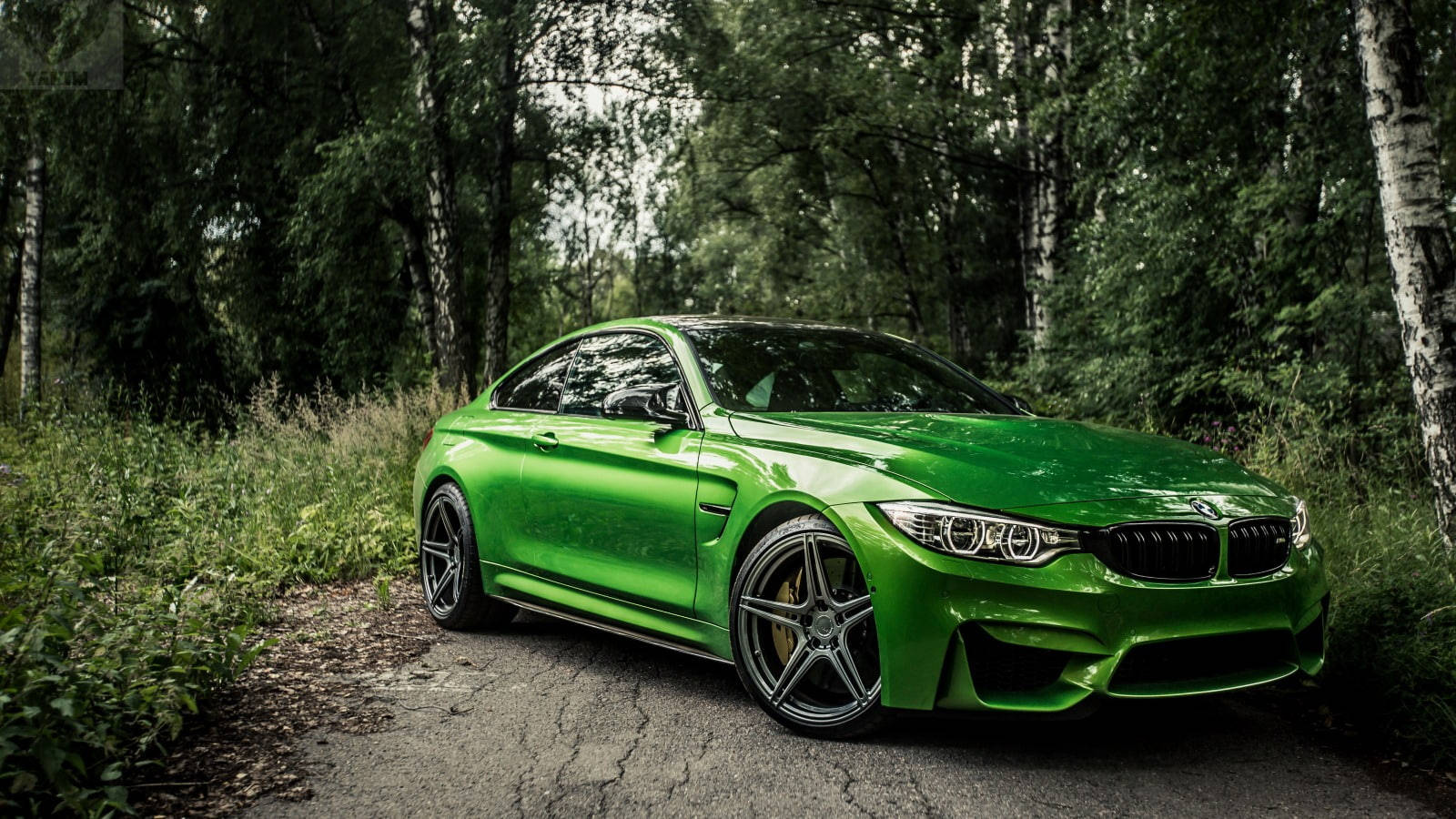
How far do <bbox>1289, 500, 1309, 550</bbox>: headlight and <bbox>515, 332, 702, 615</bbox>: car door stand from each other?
2179 mm

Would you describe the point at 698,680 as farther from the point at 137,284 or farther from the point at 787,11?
the point at 137,284

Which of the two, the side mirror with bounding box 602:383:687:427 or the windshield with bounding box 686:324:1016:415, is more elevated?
the windshield with bounding box 686:324:1016:415

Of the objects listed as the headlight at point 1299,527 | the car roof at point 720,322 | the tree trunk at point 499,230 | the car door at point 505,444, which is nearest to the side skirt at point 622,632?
the car door at point 505,444

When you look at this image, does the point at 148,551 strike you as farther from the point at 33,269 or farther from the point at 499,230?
the point at 33,269

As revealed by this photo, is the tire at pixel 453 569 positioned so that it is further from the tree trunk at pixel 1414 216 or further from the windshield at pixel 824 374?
Answer: the tree trunk at pixel 1414 216

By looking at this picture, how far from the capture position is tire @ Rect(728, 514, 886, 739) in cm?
393

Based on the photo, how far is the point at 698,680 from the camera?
197 inches

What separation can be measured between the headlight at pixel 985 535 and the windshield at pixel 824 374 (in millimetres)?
1234

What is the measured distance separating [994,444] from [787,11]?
18.1 m

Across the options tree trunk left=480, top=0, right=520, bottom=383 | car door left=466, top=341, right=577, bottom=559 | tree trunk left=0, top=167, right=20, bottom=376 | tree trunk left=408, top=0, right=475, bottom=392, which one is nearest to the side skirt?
car door left=466, top=341, right=577, bottom=559

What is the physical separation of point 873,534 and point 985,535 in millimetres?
370

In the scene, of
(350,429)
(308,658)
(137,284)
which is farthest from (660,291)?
(308,658)

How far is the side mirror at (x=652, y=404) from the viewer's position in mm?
4707

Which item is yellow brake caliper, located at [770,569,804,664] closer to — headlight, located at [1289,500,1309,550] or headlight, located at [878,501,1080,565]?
headlight, located at [878,501,1080,565]
